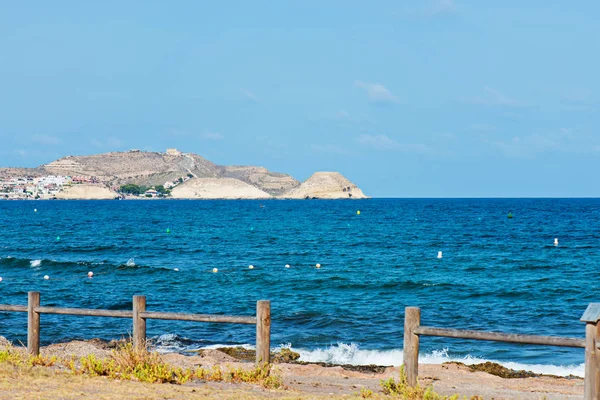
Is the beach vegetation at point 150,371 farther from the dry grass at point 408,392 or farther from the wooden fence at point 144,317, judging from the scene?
the dry grass at point 408,392

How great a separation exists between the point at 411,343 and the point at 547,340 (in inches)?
65.4

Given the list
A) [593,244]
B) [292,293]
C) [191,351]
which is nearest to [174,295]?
[292,293]

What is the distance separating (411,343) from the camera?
9562 mm

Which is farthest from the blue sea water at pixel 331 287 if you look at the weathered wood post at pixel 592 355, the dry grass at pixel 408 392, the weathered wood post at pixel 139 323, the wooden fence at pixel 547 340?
the weathered wood post at pixel 592 355

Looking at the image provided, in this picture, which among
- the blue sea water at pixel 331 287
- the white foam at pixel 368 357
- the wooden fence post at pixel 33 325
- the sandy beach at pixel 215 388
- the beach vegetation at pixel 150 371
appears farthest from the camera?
the blue sea water at pixel 331 287

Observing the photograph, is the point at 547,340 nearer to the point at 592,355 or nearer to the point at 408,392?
the point at 592,355

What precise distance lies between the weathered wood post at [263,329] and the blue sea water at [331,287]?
7.62 metres

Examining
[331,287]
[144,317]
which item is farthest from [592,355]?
[331,287]

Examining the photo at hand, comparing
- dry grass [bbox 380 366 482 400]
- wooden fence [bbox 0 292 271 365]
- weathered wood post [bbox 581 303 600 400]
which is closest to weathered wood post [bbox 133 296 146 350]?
wooden fence [bbox 0 292 271 365]

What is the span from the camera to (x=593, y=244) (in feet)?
174

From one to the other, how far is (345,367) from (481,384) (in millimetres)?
3978

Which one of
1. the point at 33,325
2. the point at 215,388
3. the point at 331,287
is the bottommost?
the point at 331,287

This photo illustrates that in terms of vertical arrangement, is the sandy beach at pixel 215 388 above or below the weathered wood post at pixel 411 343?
below

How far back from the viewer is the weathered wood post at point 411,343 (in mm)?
9492
